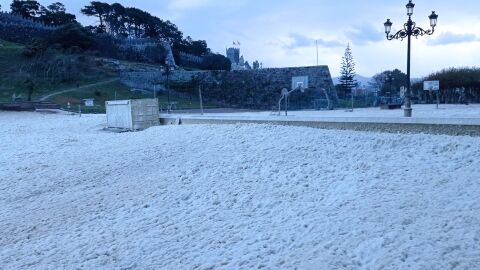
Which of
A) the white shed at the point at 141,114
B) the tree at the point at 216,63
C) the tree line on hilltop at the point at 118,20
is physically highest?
the tree line on hilltop at the point at 118,20

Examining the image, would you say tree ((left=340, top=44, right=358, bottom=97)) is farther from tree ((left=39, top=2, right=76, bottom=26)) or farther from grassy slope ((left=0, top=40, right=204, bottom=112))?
tree ((left=39, top=2, right=76, bottom=26))

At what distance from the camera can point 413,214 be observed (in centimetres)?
493

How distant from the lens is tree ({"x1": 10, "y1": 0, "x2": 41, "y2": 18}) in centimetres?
7956

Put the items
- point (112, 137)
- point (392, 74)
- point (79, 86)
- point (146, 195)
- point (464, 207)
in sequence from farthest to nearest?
point (392, 74)
point (79, 86)
point (112, 137)
point (146, 195)
point (464, 207)

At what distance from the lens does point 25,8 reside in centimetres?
7988

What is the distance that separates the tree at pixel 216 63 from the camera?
72062 millimetres

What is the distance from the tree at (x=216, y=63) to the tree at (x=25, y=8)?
32.4 m

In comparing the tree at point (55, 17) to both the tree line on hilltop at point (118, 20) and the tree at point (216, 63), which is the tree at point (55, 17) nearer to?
the tree line on hilltop at point (118, 20)

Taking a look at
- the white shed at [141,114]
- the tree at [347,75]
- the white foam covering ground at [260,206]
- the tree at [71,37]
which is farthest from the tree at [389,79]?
the white foam covering ground at [260,206]

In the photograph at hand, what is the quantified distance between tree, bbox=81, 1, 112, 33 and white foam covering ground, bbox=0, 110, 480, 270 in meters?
72.5

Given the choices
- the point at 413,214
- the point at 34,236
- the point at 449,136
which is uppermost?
the point at 449,136

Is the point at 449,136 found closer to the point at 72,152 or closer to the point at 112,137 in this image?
the point at 72,152

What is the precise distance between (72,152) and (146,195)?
18.7ft

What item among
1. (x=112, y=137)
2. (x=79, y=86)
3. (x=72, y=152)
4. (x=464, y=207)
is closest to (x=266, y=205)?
(x=464, y=207)
